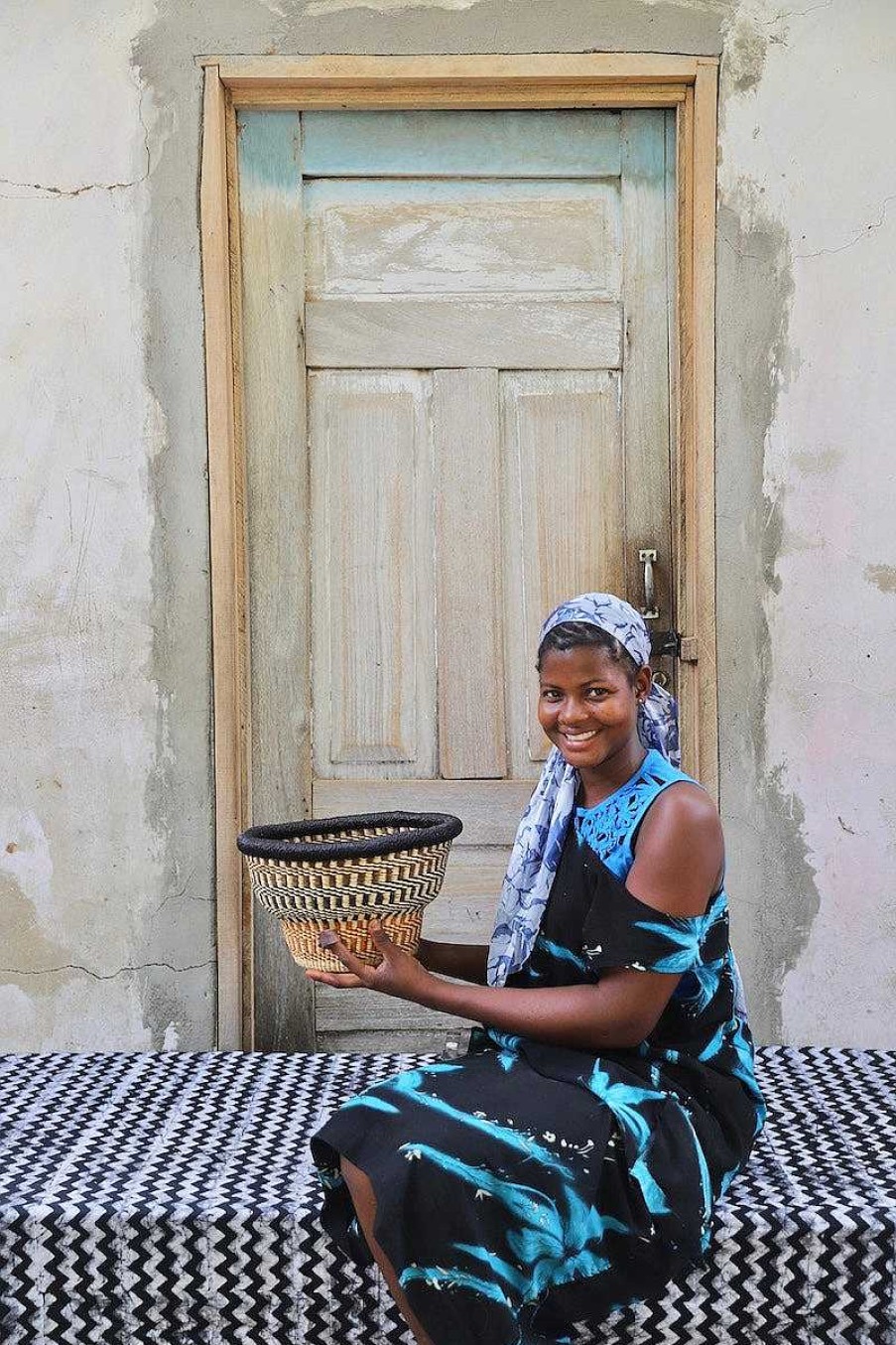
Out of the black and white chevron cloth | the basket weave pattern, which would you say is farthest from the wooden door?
the basket weave pattern

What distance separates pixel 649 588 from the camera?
3.50 metres

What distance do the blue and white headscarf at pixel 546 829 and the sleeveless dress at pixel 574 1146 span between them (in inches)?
2.6

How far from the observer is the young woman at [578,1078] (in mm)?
2029

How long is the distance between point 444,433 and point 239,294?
647 millimetres

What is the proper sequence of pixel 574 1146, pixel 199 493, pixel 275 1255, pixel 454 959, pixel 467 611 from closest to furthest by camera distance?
pixel 574 1146 < pixel 275 1255 < pixel 454 959 < pixel 199 493 < pixel 467 611

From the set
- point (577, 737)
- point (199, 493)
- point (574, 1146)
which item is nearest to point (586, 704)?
point (577, 737)

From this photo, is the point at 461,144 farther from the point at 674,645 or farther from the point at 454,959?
the point at 454,959

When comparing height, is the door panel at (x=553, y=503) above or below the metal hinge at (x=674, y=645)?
above

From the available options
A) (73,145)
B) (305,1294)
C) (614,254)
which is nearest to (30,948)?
(305,1294)

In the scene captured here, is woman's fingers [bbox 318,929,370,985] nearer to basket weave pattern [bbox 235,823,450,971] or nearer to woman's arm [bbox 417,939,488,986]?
basket weave pattern [bbox 235,823,450,971]

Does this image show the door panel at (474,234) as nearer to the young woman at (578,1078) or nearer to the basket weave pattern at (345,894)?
the young woman at (578,1078)

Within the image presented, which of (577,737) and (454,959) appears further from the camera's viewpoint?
(454,959)

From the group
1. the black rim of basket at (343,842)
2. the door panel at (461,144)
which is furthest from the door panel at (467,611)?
the black rim of basket at (343,842)

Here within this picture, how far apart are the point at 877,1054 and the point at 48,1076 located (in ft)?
6.60
